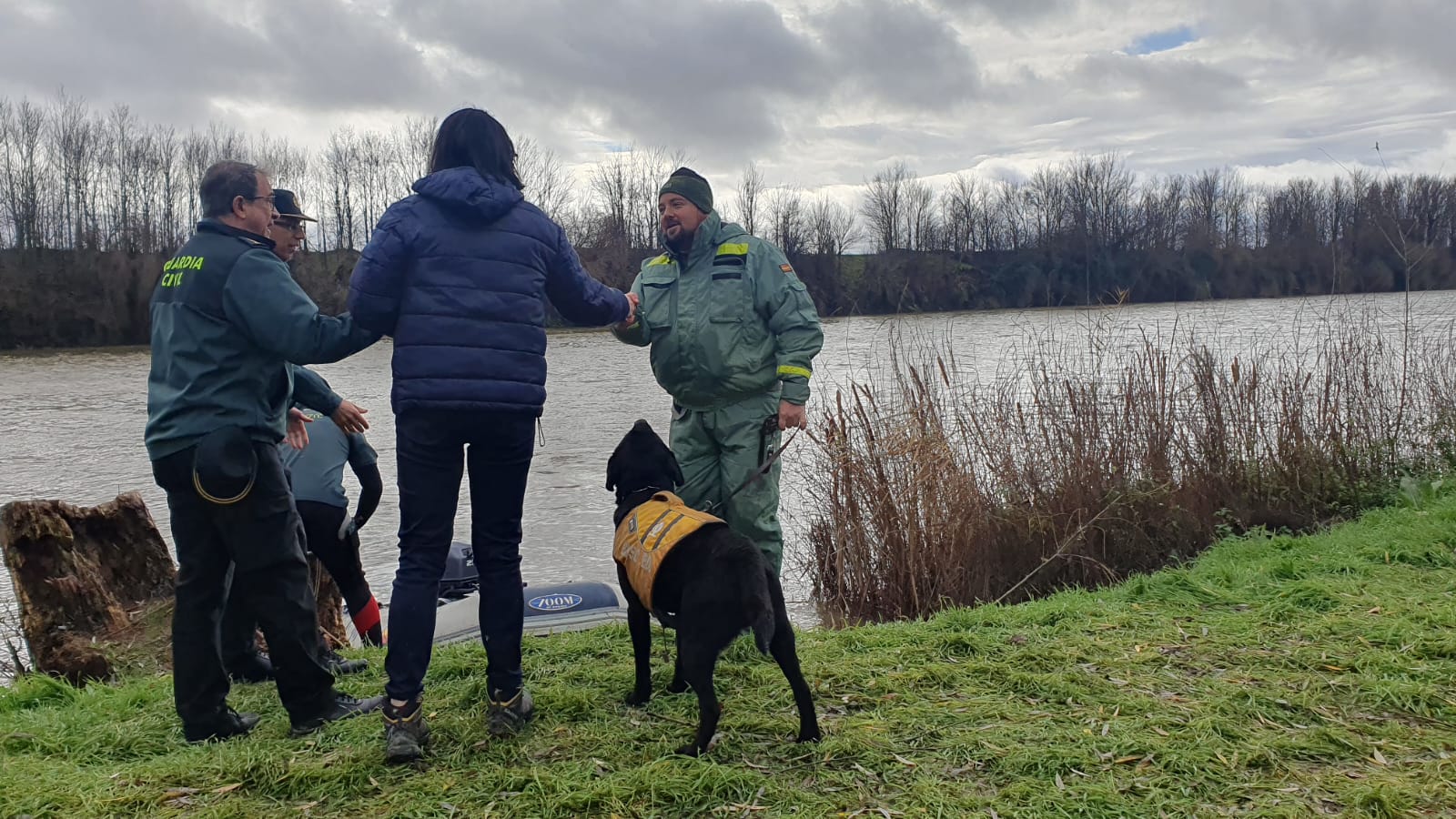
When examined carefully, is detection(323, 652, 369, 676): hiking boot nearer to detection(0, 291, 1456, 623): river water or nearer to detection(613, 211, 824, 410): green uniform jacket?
detection(613, 211, 824, 410): green uniform jacket

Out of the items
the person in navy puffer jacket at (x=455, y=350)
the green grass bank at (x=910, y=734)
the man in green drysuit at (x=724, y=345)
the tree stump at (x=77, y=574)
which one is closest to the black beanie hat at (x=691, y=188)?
the man in green drysuit at (x=724, y=345)

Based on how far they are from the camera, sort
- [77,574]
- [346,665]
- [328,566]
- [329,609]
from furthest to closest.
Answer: [329,609]
[77,574]
[328,566]
[346,665]

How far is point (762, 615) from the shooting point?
270 cm

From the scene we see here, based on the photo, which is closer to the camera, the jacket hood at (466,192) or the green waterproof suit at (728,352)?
the jacket hood at (466,192)

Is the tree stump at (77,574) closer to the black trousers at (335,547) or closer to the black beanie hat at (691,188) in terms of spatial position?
the black trousers at (335,547)

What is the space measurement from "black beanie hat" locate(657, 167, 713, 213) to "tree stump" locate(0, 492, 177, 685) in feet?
11.2

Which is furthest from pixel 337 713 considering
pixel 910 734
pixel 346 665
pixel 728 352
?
pixel 728 352

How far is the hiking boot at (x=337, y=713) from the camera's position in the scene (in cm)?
307

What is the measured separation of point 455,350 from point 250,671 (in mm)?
1997

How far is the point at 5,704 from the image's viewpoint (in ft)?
12.7

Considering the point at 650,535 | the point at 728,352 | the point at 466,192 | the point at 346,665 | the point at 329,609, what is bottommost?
the point at 329,609

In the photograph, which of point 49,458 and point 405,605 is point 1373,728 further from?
point 49,458

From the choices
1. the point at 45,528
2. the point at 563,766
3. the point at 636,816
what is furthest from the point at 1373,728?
the point at 45,528

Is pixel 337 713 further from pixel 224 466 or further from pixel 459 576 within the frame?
pixel 459 576
